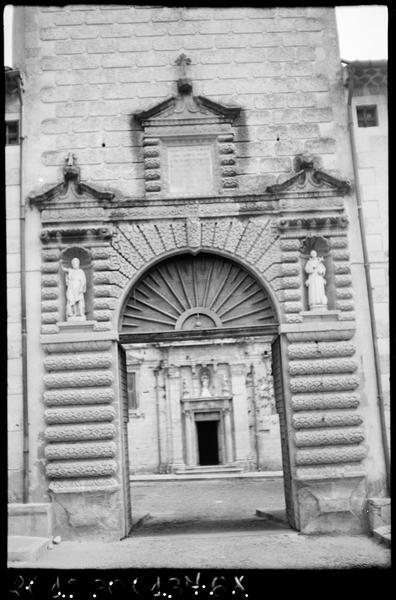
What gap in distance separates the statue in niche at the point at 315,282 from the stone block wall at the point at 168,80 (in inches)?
53.9

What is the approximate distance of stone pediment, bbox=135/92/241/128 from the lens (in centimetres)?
998

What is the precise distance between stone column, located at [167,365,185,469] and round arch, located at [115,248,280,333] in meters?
15.4

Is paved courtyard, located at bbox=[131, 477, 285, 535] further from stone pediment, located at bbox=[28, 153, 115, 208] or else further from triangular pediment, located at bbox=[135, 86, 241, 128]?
triangular pediment, located at bbox=[135, 86, 241, 128]

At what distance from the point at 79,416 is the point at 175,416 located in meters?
16.0

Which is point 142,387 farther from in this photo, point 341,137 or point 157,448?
point 341,137

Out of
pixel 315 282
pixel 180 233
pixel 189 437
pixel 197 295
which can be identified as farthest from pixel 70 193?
pixel 189 437

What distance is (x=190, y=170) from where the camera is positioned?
1004cm

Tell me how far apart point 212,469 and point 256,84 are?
16714 millimetres

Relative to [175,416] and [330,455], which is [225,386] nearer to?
[175,416]

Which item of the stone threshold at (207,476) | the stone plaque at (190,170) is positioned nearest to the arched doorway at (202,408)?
the stone threshold at (207,476)

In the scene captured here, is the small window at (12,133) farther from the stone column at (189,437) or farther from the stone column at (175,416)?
the stone column at (189,437)

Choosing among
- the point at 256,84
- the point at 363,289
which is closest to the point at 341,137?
the point at 256,84

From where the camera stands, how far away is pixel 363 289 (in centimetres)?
978

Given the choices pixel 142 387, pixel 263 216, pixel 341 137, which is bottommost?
pixel 142 387
